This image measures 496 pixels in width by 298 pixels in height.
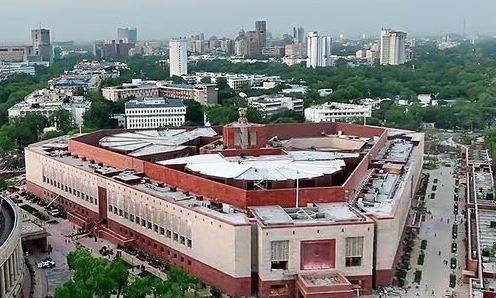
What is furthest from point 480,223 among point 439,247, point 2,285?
point 2,285

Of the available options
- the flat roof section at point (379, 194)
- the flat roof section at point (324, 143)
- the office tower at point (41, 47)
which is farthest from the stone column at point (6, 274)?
the office tower at point (41, 47)

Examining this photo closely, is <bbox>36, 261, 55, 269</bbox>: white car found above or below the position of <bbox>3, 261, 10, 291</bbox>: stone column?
below

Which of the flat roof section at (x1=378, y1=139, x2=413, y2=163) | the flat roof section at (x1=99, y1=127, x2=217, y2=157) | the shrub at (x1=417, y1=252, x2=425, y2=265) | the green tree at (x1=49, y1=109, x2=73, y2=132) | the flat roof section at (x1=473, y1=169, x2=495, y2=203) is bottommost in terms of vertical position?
the shrub at (x1=417, y1=252, x2=425, y2=265)

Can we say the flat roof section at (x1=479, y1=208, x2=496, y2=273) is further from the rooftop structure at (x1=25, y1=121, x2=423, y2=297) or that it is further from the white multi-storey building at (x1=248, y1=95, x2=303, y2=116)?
the white multi-storey building at (x1=248, y1=95, x2=303, y2=116)

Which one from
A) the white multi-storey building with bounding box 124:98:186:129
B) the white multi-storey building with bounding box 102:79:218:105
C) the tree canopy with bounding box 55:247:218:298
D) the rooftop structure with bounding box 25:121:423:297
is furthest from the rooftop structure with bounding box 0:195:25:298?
the white multi-storey building with bounding box 102:79:218:105

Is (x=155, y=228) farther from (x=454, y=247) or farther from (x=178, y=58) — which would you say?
(x=178, y=58)

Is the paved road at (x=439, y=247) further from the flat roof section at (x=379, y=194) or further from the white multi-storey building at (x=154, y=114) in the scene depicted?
the white multi-storey building at (x=154, y=114)

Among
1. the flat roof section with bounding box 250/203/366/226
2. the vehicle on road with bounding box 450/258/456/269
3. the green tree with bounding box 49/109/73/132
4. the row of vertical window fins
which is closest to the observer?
the flat roof section with bounding box 250/203/366/226
